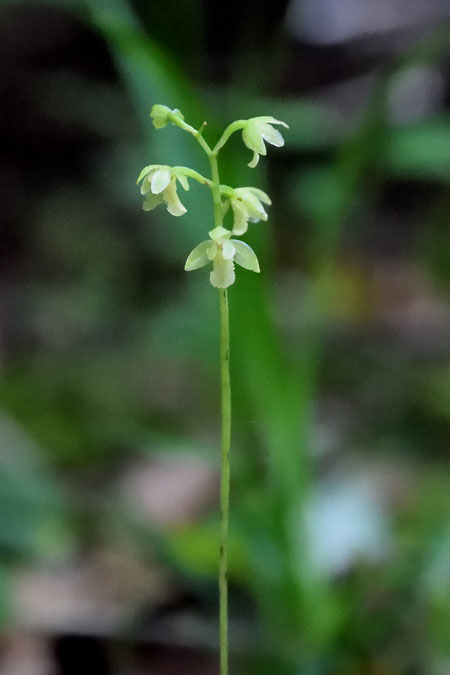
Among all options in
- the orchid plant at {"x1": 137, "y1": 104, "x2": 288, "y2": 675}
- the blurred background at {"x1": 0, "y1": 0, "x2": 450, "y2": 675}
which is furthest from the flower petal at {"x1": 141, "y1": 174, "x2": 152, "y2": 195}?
the blurred background at {"x1": 0, "y1": 0, "x2": 450, "y2": 675}

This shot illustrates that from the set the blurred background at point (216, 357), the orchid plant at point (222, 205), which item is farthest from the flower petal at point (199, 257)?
the blurred background at point (216, 357)

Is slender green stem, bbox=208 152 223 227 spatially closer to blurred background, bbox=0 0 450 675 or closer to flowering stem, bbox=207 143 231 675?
flowering stem, bbox=207 143 231 675

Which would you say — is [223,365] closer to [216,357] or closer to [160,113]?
[160,113]

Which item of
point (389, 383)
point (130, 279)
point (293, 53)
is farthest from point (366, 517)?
point (293, 53)

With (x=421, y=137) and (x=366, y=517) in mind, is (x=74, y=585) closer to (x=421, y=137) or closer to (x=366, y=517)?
(x=366, y=517)

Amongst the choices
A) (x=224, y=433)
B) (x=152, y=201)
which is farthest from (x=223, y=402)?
(x=152, y=201)

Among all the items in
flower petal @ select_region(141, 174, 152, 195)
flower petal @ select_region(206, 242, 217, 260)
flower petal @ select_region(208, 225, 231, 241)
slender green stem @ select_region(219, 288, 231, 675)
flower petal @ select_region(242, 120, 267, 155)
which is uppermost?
flower petal @ select_region(242, 120, 267, 155)
